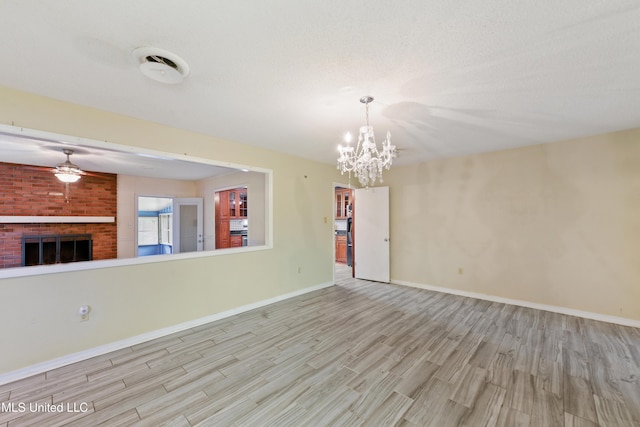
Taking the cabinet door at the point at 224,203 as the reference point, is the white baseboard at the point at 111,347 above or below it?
below

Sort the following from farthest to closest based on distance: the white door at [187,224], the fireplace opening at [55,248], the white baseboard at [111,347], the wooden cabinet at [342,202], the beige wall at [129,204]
Answer: the wooden cabinet at [342,202] → the white door at [187,224] → the beige wall at [129,204] → the fireplace opening at [55,248] → the white baseboard at [111,347]

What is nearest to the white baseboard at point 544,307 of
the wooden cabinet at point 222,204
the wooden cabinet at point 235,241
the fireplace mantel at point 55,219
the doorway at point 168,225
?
the wooden cabinet at point 235,241

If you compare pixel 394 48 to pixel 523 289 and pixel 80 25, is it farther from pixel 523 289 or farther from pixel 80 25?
pixel 523 289

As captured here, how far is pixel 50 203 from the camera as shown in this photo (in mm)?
4734

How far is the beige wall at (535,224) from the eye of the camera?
129 inches

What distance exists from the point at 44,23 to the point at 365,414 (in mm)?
3212

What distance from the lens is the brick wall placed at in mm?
4359

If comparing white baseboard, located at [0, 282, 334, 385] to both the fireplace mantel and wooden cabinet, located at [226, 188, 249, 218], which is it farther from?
wooden cabinet, located at [226, 188, 249, 218]

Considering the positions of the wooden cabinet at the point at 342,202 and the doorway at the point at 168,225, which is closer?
the doorway at the point at 168,225

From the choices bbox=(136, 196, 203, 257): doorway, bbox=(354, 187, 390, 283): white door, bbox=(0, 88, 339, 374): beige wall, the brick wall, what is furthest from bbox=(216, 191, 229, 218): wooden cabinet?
bbox=(354, 187, 390, 283): white door

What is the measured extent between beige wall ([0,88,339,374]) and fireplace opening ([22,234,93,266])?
3.41 metres

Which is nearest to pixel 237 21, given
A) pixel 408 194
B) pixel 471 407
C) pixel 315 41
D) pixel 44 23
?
pixel 315 41

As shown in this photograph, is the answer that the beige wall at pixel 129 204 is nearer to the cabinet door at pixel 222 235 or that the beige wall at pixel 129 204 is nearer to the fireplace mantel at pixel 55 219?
the fireplace mantel at pixel 55 219

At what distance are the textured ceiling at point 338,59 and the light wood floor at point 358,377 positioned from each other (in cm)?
253
